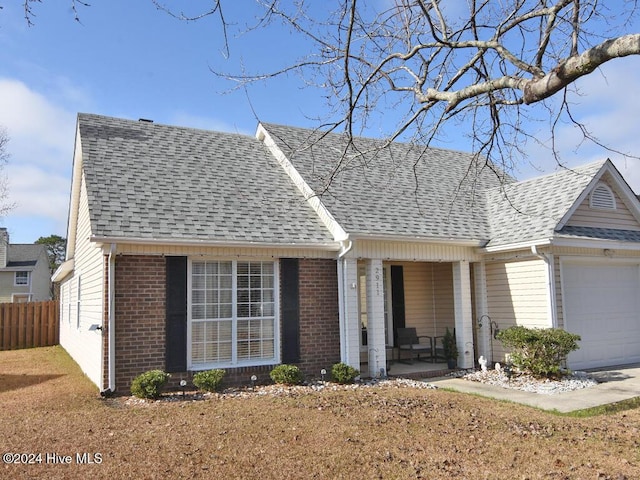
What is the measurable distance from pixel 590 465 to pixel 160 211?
28.0 feet

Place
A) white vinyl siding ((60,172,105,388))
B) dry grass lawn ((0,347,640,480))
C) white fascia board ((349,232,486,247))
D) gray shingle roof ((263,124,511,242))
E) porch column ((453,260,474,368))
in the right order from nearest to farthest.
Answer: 1. dry grass lawn ((0,347,640,480))
2. white vinyl siding ((60,172,105,388))
3. white fascia board ((349,232,486,247))
4. gray shingle roof ((263,124,511,242))
5. porch column ((453,260,474,368))

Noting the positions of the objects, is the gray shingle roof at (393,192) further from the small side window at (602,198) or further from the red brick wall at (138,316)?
the red brick wall at (138,316)

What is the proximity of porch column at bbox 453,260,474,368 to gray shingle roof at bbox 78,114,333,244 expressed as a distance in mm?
3623

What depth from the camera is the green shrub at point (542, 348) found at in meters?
10.6

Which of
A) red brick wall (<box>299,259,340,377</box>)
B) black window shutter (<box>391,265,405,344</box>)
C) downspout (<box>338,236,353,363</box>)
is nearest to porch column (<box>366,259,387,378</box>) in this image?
downspout (<box>338,236,353,363</box>)

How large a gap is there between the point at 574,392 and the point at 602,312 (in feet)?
12.5

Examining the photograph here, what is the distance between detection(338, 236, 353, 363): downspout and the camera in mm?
11141

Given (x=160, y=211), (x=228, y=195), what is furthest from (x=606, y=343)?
(x=160, y=211)

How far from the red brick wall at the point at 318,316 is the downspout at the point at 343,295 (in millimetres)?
156

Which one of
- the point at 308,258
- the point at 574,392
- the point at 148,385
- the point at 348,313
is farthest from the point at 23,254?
the point at 574,392

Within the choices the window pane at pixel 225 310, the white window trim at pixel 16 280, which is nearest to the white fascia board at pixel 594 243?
the window pane at pixel 225 310

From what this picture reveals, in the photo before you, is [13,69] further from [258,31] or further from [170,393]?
[170,393]

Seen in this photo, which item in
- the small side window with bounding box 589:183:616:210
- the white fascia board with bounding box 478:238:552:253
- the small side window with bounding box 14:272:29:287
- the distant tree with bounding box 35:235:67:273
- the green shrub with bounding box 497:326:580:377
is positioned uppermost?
the distant tree with bounding box 35:235:67:273

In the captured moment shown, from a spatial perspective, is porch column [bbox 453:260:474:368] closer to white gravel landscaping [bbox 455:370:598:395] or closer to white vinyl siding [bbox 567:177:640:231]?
white gravel landscaping [bbox 455:370:598:395]
